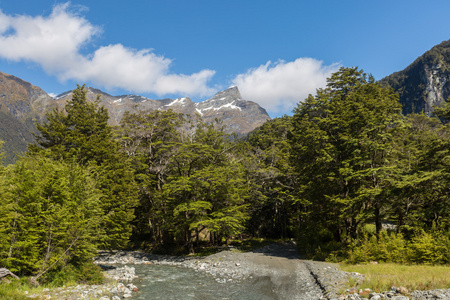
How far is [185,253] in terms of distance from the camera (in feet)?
107

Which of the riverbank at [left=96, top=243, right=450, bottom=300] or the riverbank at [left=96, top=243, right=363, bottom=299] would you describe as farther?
the riverbank at [left=96, top=243, right=363, bottom=299]

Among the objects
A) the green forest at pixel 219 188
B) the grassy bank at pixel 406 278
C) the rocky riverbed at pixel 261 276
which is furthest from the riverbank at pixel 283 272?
the green forest at pixel 219 188

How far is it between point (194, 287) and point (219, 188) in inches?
544

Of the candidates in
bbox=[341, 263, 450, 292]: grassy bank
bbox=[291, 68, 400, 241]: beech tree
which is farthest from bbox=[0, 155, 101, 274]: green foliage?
bbox=[291, 68, 400, 241]: beech tree

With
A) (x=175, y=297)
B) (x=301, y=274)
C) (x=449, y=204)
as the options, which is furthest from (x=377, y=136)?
(x=175, y=297)

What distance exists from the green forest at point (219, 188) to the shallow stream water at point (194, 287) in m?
4.88

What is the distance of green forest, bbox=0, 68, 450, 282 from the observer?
15617 millimetres

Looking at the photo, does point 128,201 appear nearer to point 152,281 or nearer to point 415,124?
point 152,281

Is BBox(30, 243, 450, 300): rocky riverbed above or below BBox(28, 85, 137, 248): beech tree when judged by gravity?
below

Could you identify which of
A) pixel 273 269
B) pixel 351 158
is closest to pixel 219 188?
pixel 273 269

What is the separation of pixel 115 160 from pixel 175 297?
1653 cm

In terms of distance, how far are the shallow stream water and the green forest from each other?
488 cm

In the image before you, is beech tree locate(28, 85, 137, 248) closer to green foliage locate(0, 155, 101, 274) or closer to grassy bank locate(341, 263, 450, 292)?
green foliage locate(0, 155, 101, 274)

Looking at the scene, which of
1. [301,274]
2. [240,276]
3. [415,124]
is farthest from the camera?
[415,124]
